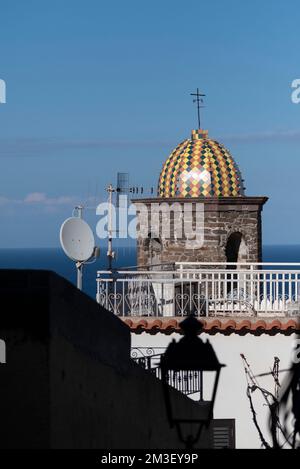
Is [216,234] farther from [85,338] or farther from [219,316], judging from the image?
[85,338]

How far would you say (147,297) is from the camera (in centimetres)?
1684

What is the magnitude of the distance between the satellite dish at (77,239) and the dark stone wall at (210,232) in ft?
16.9

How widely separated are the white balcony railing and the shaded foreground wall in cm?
999

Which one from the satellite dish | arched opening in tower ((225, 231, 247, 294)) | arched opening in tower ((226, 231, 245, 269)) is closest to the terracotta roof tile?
the satellite dish

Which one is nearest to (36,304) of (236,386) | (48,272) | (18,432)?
(48,272)

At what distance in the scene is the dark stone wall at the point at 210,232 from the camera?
20.7 metres

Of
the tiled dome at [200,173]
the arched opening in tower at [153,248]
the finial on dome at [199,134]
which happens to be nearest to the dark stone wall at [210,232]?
the arched opening in tower at [153,248]

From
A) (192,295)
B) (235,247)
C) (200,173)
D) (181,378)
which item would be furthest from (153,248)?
(181,378)

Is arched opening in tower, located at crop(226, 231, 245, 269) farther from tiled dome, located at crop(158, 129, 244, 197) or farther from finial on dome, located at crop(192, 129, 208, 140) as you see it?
finial on dome, located at crop(192, 129, 208, 140)

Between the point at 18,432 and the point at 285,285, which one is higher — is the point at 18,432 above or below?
below

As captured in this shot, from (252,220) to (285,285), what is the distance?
4470mm

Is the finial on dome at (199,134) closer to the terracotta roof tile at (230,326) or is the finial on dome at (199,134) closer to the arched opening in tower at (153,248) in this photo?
the arched opening in tower at (153,248)

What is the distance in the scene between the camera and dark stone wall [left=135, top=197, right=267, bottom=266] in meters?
20.7
